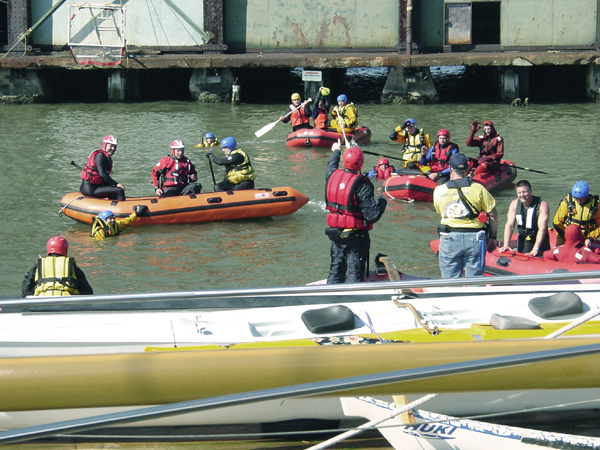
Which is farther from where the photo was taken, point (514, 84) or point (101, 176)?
point (514, 84)

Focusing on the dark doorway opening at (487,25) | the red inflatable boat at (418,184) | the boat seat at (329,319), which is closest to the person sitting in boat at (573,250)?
the boat seat at (329,319)

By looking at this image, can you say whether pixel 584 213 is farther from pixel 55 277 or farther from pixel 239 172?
pixel 55 277

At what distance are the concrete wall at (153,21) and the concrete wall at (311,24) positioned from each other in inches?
39.3

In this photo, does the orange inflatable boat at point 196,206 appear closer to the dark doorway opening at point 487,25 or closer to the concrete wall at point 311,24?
the concrete wall at point 311,24

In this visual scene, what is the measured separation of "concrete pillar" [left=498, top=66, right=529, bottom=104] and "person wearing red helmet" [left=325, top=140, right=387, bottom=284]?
55.0 feet

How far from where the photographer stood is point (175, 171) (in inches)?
513

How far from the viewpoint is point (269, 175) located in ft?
53.2

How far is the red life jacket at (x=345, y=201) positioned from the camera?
320 inches

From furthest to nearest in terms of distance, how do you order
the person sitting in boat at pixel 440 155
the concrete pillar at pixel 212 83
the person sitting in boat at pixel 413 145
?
the concrete pillar at pixel 212 83 → the person sitting in boat at pixel 413 145 → the person sitting in boat at pixel 440 155

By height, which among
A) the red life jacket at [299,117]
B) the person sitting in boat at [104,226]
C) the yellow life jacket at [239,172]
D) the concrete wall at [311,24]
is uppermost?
the concrete wall at [311,24]

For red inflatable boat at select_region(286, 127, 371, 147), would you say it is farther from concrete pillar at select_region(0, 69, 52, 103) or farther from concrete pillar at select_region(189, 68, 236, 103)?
concrete pillar at select_region(0, 69, 52, 103)

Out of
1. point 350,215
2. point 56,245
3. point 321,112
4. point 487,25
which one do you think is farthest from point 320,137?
point 487,25

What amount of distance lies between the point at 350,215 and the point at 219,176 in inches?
327

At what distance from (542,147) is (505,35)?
7716 millimetres
